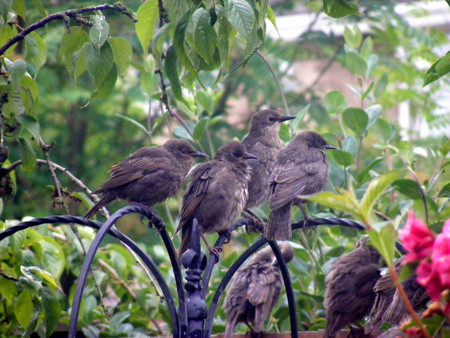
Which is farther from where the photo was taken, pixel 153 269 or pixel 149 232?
pixel 149 232

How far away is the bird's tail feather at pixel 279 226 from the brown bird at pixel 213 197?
0.78 ft

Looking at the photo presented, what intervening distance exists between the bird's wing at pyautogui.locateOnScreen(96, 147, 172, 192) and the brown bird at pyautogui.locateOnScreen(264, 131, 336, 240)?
2.44ft

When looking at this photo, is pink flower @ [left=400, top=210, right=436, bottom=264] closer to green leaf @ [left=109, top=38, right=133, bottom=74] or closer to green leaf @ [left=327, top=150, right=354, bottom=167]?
green leaf @ [left=109, top=38, right=133, bottom=74]

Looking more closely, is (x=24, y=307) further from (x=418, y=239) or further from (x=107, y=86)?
(x=418, y=239)

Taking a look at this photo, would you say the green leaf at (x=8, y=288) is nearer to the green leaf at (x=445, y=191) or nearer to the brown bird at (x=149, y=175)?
the brown bird at (x=149, y=175)

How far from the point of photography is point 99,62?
2916 millimetres

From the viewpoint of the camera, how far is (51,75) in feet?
29.7

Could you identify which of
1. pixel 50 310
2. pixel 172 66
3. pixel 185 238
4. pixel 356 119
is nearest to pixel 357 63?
pixel 356 119

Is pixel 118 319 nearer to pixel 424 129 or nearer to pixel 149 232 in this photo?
pixel 149 232

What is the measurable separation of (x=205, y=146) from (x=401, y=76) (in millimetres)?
3156

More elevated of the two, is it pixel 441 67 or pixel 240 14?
pixel 240 14

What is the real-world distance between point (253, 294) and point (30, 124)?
2.14 m

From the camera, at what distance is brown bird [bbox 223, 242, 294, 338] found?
471 cm

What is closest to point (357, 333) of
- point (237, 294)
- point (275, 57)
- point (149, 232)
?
point (237, 294)
